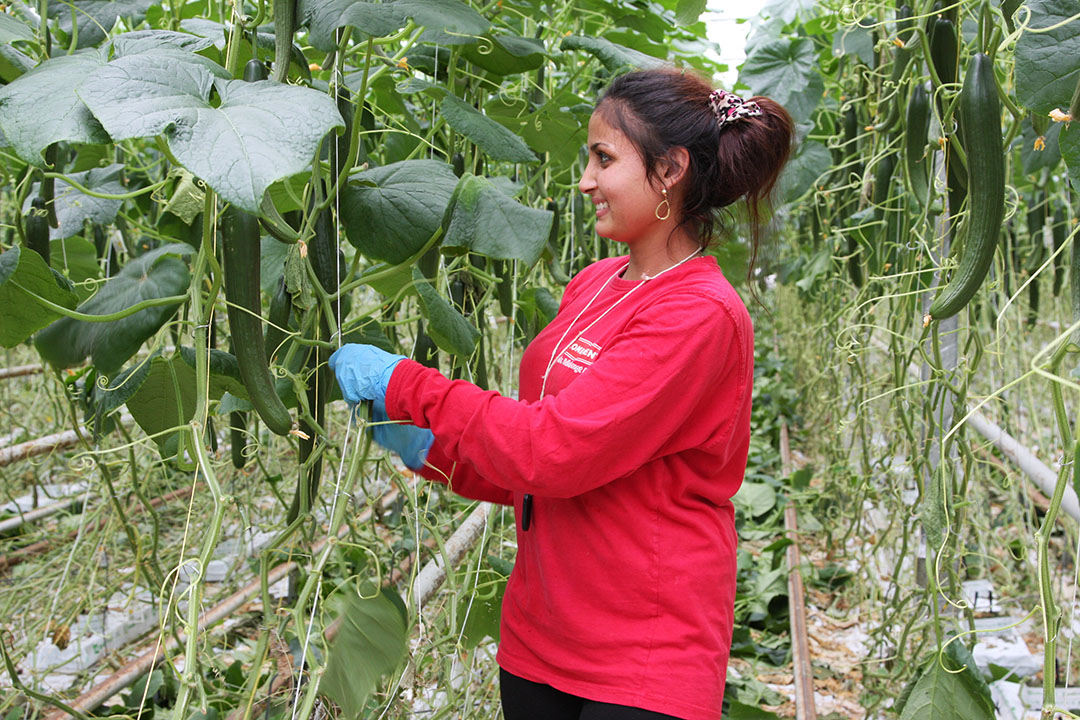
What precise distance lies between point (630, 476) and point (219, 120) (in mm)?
647

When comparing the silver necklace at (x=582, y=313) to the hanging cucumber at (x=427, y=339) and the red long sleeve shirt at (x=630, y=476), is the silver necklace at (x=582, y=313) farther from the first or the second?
the hanging cucumber at (x=427, y=339)

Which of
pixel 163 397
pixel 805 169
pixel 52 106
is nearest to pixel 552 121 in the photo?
pixel 163 397

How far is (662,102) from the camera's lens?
1233 mm

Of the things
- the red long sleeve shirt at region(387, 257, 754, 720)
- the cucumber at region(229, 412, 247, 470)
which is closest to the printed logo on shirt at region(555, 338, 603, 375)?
the red long sleeve shirt at region(387, 257, 754, 720)

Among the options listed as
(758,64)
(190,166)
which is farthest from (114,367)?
(758,64)

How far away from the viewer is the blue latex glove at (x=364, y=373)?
113cm

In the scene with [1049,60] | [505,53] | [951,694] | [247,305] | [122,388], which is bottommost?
[951,694]

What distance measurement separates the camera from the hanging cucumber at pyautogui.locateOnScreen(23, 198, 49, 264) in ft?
4.15

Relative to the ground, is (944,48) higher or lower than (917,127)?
higher

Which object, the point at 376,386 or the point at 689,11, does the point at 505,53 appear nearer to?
the point at 689,11

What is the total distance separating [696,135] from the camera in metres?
1.24

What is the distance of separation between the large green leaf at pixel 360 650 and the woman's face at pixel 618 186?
0.52 m

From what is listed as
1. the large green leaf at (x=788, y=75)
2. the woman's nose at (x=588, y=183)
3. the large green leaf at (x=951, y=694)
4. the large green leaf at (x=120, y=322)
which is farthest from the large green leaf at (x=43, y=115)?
the large green leaf at (x=788, y=75)

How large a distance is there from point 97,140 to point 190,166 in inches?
5.4
